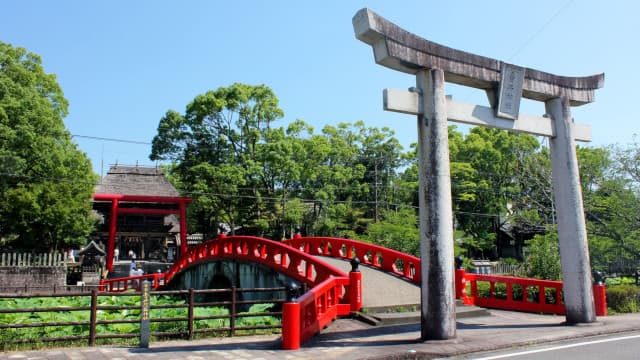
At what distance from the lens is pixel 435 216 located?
31.2ft

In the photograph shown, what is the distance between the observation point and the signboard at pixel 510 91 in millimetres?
11242

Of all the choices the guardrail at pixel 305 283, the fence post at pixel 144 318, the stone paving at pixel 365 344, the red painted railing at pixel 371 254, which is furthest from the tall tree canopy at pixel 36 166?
the stone paving at pixel 365 344

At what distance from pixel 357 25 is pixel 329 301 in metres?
6.28

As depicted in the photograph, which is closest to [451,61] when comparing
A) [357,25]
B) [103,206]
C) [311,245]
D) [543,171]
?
[357,25]

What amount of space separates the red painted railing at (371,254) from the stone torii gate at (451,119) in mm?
4867

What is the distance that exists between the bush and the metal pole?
7918mm

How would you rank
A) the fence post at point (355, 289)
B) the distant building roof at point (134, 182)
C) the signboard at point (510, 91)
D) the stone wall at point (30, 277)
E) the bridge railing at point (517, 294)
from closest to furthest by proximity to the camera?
the signboard at point (510, 91), the fence post at point (355, 289), the bridge railing at point (517, 294), the stone wall at point (30, 277), the distant building roof at point (134, 182)

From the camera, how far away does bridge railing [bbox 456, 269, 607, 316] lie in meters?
13.8

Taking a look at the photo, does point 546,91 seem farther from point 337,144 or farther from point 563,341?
point 337,144

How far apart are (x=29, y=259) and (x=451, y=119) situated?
23472 mm

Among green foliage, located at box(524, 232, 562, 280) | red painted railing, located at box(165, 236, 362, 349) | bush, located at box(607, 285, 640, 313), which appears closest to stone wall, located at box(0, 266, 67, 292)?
red painted railing, located at box(165, 236, 362, 349)

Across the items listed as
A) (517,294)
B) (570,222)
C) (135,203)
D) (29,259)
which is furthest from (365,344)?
(135,203)

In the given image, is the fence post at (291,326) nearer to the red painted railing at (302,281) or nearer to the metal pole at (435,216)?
the red painted railing at (302,281)

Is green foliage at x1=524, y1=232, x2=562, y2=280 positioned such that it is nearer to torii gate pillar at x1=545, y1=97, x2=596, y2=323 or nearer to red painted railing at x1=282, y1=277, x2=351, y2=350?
torii gate pillar at x1=545, y1=97, x2=596, y2=323
